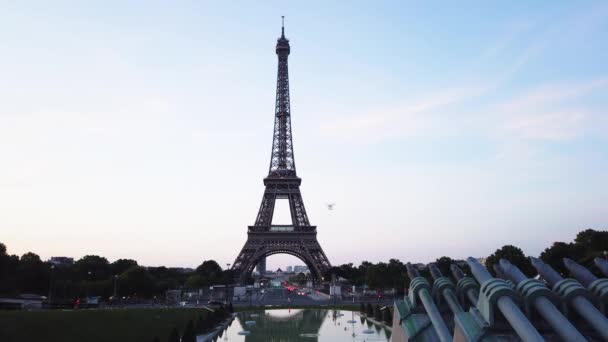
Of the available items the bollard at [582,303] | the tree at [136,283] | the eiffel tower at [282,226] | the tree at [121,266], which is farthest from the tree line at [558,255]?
the tree at [121,266]

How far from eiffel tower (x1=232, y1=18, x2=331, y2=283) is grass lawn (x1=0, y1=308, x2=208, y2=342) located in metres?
45.5

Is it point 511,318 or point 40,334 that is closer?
point 511,318

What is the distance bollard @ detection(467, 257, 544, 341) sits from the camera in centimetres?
1002

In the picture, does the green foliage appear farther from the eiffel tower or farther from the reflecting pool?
the eiffel tower

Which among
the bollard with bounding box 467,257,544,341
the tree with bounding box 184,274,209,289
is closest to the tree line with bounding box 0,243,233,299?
the tree with bounding box 184,274,209,289

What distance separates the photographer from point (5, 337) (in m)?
26.6

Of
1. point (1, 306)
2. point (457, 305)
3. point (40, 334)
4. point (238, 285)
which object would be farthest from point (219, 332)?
A: point (238, 285)

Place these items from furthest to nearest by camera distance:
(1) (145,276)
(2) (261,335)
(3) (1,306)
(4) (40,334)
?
(1) (145,276)
(3) (1,306)
(2) (261,335)
(4) (40,334)

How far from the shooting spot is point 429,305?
15180 mm

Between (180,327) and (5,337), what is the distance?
15539mm

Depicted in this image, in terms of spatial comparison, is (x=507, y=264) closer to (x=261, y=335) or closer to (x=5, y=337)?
(x=5, y=337)

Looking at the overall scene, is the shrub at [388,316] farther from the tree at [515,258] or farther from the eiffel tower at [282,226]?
the eiffel tower at [282,226]

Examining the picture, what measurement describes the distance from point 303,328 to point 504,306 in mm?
35106

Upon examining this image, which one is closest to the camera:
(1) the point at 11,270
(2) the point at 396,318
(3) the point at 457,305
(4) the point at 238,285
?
(3) the point at 457,305
